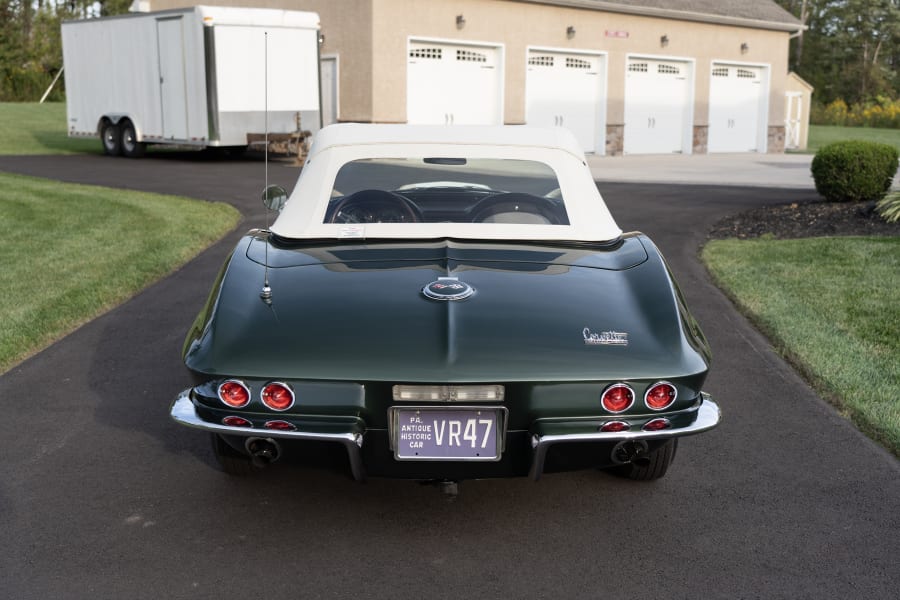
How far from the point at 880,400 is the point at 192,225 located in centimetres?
867

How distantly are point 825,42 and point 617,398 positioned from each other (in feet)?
232

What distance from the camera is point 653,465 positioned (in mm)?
4305

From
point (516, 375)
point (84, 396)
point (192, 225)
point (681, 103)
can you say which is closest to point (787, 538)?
point (516, 375)

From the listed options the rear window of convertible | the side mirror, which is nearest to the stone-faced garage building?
the rear window of convertible

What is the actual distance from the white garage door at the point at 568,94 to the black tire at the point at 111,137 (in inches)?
406

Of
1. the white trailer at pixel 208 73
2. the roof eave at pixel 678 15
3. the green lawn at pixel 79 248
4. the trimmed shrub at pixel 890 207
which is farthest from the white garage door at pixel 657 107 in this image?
the green lawn at pixel 79 248

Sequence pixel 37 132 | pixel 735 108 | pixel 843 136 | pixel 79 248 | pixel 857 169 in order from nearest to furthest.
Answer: pixel 79 248, pixel 857 169, pixel 37 132, pixel 735 108, pixel 843 136

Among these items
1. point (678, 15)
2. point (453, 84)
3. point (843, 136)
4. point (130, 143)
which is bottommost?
point (843, 136)

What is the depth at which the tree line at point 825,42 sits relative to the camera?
175ft

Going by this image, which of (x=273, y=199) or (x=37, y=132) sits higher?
(x=273, y=199)

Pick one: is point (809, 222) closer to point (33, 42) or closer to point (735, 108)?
point (735, 108)

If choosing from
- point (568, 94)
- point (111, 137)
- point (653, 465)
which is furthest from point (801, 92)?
point (653, 465)

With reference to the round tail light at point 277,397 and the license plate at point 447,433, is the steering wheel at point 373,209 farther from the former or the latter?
the license plate at point 447,433

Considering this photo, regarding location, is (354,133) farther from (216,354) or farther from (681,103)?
(681,103)
